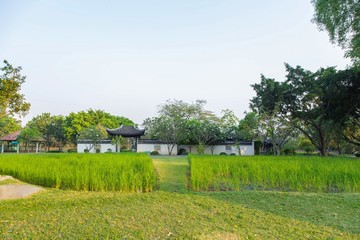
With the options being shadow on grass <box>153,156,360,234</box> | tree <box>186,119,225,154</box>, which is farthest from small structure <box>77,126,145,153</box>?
shadow on grass <box>153,156,360,234</box>

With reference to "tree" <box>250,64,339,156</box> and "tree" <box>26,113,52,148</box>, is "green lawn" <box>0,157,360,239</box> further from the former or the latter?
"tree" <box>26,113,52,148</box>

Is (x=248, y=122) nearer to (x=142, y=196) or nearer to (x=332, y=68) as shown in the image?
(x=332, y=68)

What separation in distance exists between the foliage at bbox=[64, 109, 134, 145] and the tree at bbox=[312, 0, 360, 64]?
26.4m

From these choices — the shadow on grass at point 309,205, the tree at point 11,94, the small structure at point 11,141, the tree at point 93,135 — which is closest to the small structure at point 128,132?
the tree at point 93,135

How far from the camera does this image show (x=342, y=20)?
10.3 m

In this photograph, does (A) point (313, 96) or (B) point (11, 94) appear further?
(A) point (313, 96)

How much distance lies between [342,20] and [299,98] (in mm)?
7846

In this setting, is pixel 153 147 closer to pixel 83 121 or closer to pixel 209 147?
pixel 209 147

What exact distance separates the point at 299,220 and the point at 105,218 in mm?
2301

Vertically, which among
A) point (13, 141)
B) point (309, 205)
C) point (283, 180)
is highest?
point (13, 141)

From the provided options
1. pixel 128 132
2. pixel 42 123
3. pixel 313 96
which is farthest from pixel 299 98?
pixel 42 123

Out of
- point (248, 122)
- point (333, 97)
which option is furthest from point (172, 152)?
point (333, 97)

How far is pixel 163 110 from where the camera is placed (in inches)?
1184

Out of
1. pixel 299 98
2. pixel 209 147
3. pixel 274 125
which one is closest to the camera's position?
pixel 299 98
